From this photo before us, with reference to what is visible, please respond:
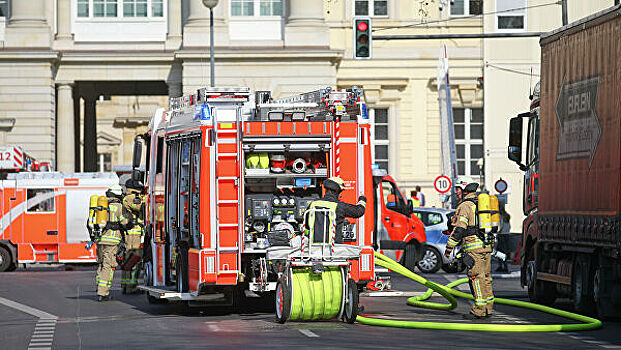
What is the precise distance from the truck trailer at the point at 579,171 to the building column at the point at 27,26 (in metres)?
30.8

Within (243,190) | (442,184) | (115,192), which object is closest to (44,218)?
(115,192)

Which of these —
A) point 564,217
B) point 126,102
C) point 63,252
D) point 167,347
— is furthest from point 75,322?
point 126,102

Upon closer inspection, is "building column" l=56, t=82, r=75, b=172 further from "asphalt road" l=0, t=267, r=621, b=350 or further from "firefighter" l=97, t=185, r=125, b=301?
"firefighter" l=97, t=185, r=125, b=301

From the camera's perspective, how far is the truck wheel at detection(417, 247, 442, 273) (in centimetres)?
3019

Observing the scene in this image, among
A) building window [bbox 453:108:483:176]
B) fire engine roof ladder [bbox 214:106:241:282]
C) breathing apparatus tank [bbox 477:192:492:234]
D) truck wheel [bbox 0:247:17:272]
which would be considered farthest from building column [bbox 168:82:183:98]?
breathing apparatus tank [bbox 477:192:492:234]

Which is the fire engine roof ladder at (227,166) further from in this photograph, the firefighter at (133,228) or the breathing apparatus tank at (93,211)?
the breathing apparatus tank at (93,211)

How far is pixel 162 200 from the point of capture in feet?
64.9

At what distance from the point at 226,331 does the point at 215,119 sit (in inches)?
127

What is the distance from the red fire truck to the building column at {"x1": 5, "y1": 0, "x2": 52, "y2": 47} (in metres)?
29.9

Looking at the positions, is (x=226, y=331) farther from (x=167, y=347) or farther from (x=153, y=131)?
(x=153, y=131)

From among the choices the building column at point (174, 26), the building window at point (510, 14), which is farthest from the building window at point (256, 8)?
the building window at point (510, 14)

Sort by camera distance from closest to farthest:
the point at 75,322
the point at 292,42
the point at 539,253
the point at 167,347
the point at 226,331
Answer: the point at 167,347 < the point at 226,331 < the point at 75,322 < the point at 539,253 < the point at 292,42

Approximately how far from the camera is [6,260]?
3219 cm

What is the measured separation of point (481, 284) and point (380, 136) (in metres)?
34.1
